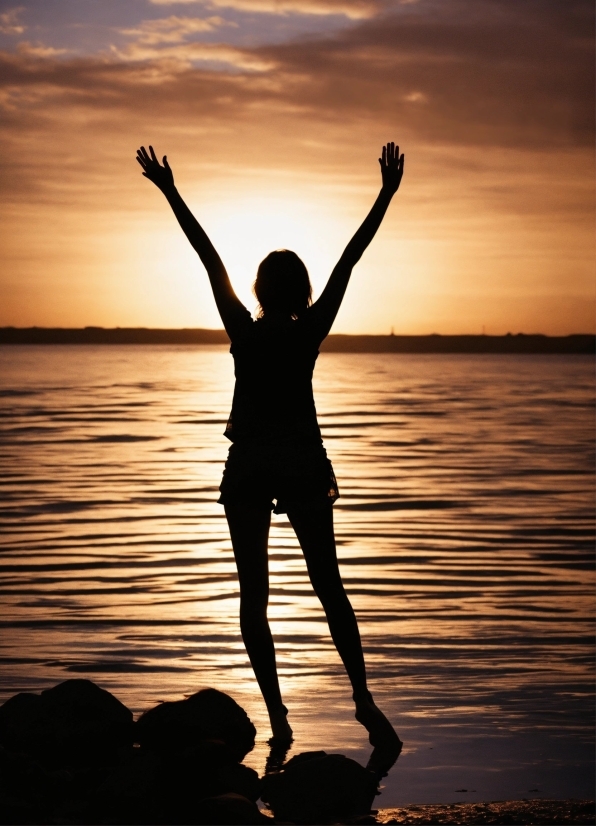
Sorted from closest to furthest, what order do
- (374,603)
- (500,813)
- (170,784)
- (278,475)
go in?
(500,813) < (170,784) < (278,475) < (374,603)

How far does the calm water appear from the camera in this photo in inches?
234

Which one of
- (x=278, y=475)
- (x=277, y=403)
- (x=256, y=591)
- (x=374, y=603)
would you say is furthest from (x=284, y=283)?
(x=374, y=603)

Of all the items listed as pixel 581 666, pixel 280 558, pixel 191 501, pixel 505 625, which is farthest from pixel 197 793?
pixel 191 501

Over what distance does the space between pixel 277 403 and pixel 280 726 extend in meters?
1.49

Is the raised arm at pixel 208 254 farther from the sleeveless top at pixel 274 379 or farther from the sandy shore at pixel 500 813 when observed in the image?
the sandy shore at pixel 500 813

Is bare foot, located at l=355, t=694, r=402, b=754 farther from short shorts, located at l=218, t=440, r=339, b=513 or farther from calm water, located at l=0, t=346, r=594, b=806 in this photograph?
short shorts, located at l=218, t=440, r=339, b=513

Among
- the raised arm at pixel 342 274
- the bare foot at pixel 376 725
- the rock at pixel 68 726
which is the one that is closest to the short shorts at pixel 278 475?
the raised arm at pixel 342 274

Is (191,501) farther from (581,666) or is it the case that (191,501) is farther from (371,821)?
(371,821)

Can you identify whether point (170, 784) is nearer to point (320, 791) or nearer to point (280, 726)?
point (320, 791)

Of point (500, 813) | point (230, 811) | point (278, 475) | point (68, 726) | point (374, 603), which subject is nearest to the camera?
point (230, 811)

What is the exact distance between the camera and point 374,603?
9.84 metres

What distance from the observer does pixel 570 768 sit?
5.44 m

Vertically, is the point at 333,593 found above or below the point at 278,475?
below

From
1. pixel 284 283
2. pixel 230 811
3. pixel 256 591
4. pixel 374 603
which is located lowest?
pixel 374 603
